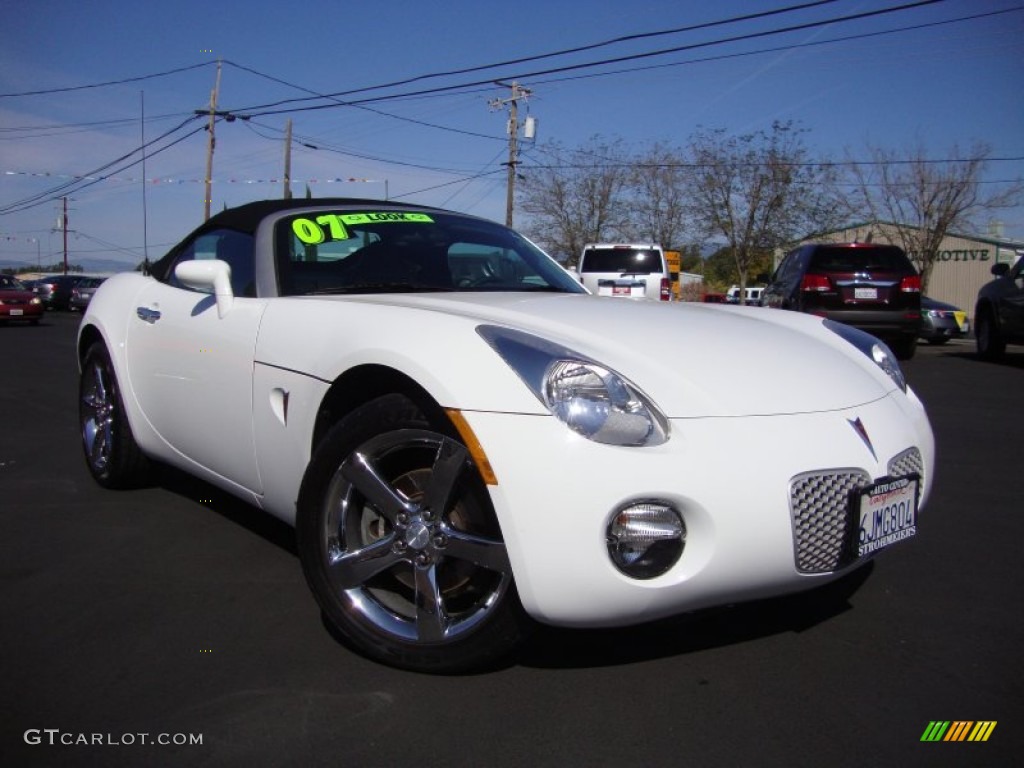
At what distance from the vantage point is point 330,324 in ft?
8.84

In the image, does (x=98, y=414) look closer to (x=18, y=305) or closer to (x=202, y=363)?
(x=202, y=363)

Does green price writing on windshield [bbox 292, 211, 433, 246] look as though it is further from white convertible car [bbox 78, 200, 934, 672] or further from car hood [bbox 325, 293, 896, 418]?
car hood [bbox 325, 293, 896, 418]

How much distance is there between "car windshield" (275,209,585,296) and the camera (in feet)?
10.9

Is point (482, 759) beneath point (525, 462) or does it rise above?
beneath

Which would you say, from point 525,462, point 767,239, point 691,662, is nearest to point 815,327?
point 691,662

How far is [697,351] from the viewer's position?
2.50 metres

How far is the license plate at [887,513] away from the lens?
7.52 feet

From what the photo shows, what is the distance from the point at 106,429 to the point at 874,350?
3475 millimetres

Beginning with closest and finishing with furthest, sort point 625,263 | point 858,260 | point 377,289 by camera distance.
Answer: point 377,289
point 858,260
point 625,263

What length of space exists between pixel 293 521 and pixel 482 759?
118 centimetres

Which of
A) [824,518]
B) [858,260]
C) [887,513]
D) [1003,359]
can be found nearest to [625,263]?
[858,260]

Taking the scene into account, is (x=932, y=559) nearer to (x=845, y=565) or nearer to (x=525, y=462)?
(x=845, y=565)

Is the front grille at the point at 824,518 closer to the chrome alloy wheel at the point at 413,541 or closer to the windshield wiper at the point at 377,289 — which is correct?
the chrome alloy wheel at the point at 413,541

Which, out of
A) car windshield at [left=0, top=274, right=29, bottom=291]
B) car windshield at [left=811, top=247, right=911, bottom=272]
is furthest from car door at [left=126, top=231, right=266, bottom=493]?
car windshield at [left=0, top=274, right=29, bottom=291]
